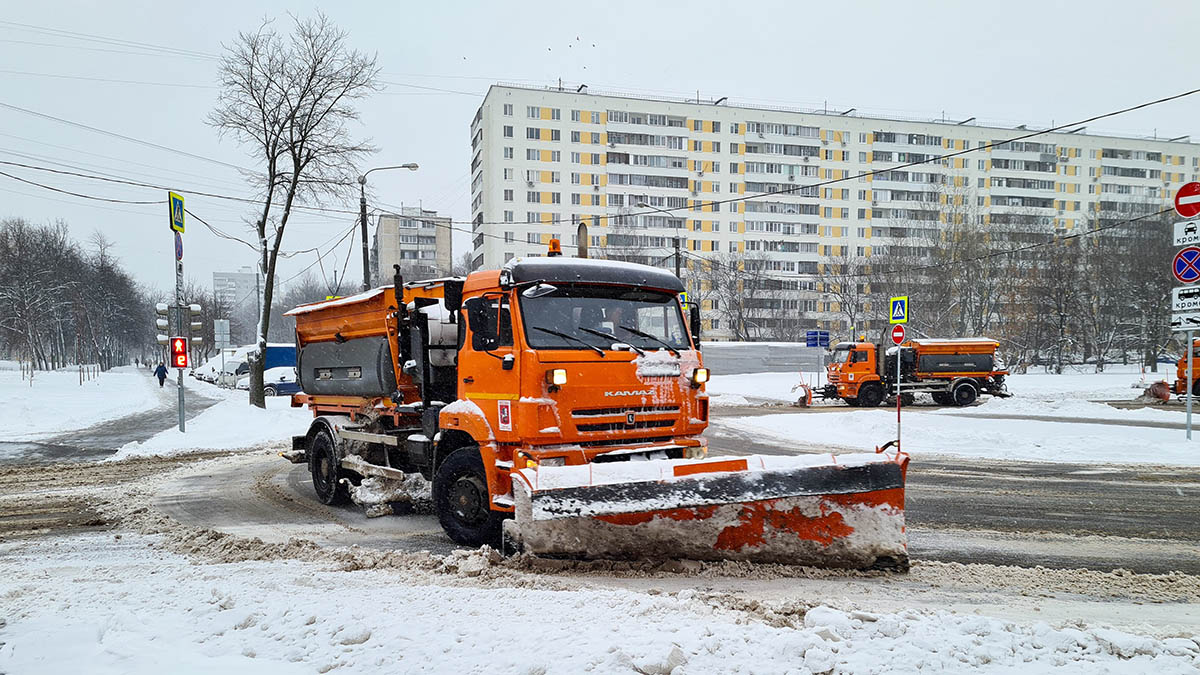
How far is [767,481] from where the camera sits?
17.4 ft

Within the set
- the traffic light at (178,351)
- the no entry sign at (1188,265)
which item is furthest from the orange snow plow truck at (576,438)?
the no entry sign at (1188,265)

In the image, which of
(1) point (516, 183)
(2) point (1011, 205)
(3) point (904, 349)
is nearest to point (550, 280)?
(3) point (904, 349)

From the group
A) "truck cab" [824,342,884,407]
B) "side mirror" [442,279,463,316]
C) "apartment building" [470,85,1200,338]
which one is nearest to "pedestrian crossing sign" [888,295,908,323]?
"truck cab" [824,342,884,407]

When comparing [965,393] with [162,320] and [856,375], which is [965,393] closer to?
[856,375]

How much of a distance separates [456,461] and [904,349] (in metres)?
24.1

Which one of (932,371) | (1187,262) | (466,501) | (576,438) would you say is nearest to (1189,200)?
(1187,262)

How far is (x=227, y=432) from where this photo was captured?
57.8ft

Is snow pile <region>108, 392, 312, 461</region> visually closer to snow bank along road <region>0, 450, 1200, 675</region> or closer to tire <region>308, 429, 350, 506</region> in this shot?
tire <region>308, 429, 350, 506</region>

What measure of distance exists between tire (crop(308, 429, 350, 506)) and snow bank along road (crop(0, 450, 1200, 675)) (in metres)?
2.65

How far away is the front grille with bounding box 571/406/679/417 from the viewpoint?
19.7ft

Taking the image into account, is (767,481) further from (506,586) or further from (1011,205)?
(1011,205)

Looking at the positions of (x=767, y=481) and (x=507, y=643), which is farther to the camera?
(x=767, y=481)

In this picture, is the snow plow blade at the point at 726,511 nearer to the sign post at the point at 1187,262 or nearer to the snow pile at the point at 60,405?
the sign post at the point at 1187,262

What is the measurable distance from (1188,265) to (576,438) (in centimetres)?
1291
